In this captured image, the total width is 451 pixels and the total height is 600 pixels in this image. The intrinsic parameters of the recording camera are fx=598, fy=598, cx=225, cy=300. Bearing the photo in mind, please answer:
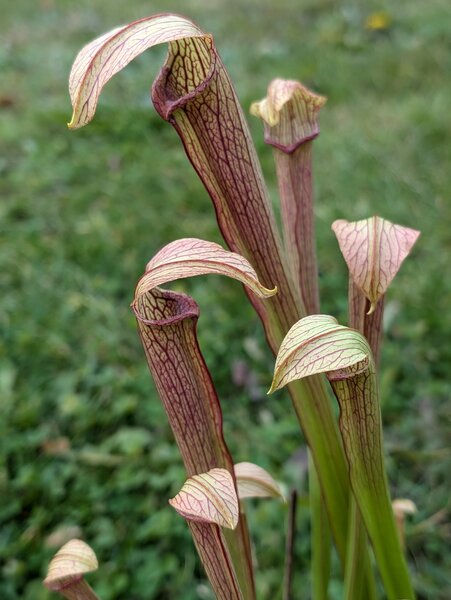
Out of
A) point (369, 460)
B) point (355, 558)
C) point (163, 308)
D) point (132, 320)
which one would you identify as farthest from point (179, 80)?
point (132, 320)

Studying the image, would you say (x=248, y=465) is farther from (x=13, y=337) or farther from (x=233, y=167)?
(x=13, y=337)

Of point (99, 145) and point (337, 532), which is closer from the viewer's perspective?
point (337, 532)

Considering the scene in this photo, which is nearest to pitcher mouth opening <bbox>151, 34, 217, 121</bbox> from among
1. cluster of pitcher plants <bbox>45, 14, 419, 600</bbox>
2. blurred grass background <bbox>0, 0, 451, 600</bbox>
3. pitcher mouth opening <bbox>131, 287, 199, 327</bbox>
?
cluster of pitcher plants <bbox>45, 14, 419, 600</bbox>

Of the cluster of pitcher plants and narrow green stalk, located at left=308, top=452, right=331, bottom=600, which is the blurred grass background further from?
the cluster of pitcher plants

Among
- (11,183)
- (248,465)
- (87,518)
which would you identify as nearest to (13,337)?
(87,518)

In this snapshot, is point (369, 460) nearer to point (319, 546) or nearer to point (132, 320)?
point (319, 546)
